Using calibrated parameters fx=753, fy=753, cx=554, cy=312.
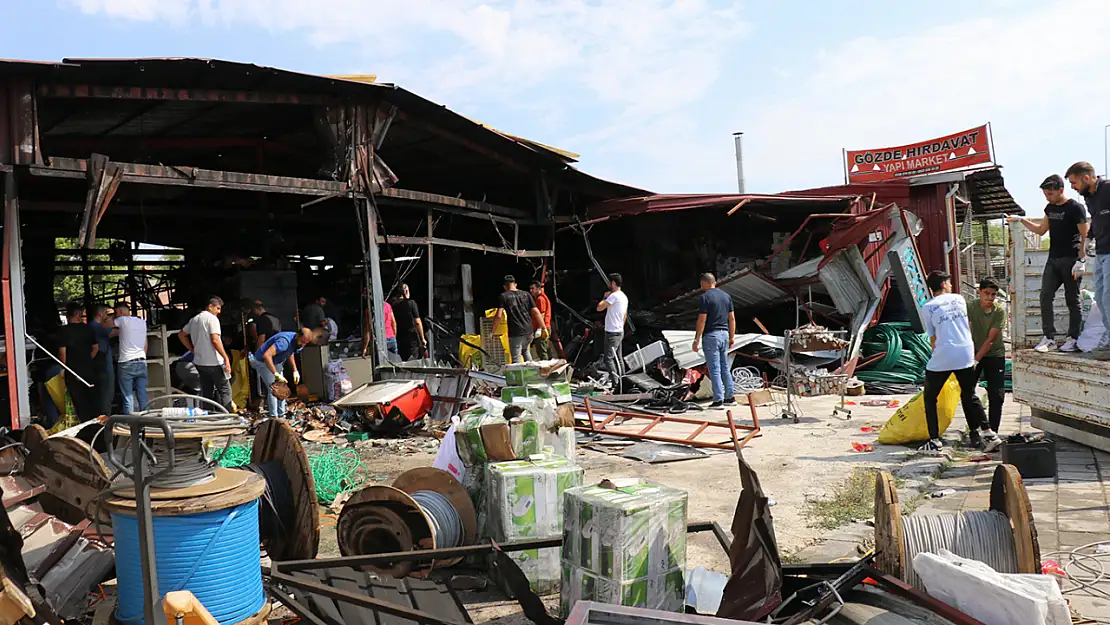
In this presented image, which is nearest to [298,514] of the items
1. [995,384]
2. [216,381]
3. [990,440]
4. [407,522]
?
[407,522]

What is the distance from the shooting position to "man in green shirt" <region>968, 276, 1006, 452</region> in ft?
25.1

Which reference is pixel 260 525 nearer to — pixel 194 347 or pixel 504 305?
pixel 194 347

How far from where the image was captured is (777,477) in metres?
6.88

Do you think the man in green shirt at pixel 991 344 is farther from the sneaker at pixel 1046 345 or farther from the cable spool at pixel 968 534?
the cable spool at pixel 968 534

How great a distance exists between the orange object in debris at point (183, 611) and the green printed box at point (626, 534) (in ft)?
5.73

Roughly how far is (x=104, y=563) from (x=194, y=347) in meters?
5.83

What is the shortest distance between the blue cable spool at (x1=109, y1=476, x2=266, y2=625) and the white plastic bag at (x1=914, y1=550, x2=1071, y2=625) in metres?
3.20

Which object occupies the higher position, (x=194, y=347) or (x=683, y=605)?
(x=194, y=347)

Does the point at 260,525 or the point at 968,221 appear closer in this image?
the point at 260,525

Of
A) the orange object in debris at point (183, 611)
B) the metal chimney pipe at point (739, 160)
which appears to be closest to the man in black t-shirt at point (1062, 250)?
the orange object in debris at point (183, 611)

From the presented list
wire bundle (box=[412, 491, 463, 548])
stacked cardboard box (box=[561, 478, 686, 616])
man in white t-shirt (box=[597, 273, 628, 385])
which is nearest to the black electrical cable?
wire bundle (box=[412, 491, 463, 548])

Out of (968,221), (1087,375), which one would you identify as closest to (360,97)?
(1087,375)

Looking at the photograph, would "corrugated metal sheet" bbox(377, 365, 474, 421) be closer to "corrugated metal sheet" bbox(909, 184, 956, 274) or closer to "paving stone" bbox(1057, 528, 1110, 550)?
"paving stone" bbox(1057, 528, 1110, 550)

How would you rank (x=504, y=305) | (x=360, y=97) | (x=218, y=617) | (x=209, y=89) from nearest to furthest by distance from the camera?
(x=218, y=617) → (x=209, y=89) → (x=360, y=97) → (x=504, y=305)
